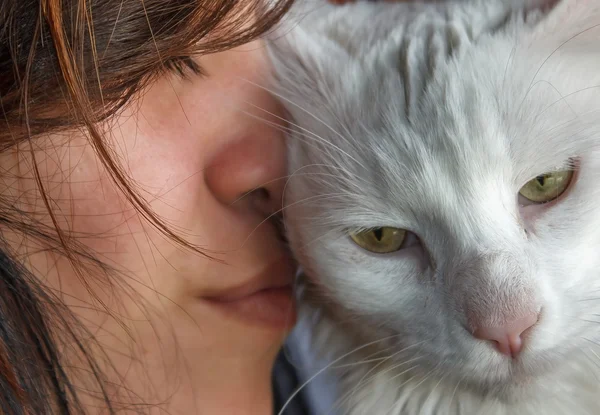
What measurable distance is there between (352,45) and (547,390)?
45 centimetres

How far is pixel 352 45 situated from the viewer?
28.7 inches

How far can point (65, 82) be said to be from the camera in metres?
0.52

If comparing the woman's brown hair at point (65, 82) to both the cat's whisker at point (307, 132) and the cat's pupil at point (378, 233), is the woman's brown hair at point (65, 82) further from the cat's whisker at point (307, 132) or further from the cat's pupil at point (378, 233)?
the cat's pupil at point (378, 233)

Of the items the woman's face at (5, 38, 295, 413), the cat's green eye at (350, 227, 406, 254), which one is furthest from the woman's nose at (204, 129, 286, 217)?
the cat's green eye at (350, 227, 406, 254)

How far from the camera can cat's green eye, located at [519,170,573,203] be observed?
63 cm

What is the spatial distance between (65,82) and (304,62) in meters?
0.30

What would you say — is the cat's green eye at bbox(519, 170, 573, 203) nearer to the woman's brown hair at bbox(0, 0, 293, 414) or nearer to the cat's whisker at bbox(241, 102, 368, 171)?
the cat's whisker at bbox(241, 102, 368, 171)

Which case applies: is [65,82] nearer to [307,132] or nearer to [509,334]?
[307,132]

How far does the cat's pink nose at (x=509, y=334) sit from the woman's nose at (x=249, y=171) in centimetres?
27

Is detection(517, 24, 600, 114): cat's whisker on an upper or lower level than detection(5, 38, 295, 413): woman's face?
upper

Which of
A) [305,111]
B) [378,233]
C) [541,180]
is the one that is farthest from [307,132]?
[541,180]

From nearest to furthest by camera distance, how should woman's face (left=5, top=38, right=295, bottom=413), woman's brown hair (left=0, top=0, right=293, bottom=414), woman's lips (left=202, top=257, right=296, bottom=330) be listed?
1. woman's brown hair (left=0, top=0, right=293, bottom=414)
2. woman's face (left=5, top=38, right=295, bottom=413)
3. woman's lips (left=202, top=257, right=296, bottom=330)

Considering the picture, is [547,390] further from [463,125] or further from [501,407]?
[463,125]

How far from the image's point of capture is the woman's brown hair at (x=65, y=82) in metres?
0.51
